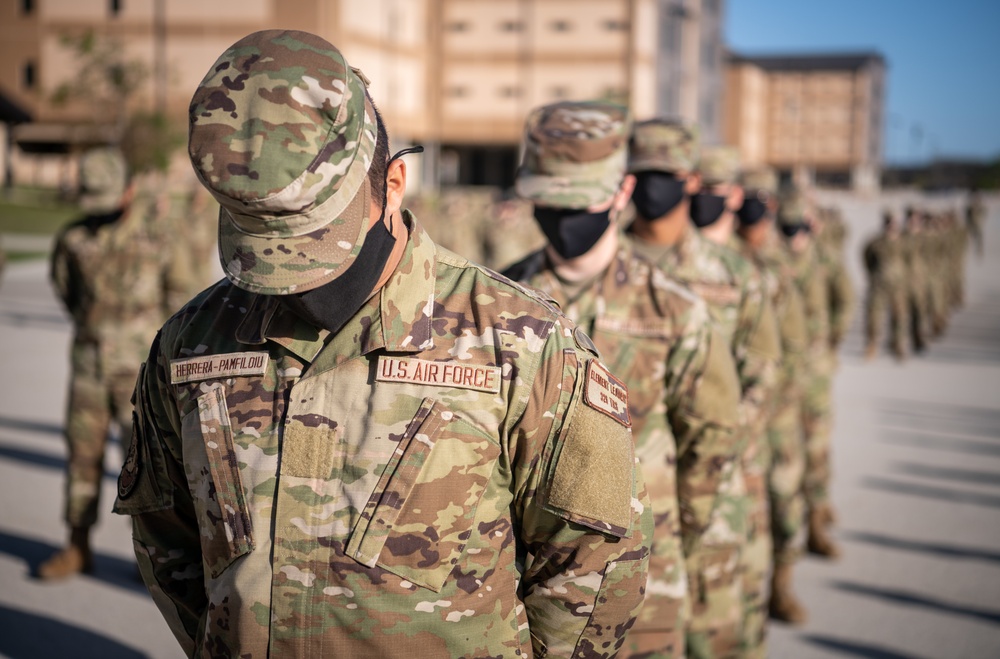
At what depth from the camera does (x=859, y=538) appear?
6328 mm

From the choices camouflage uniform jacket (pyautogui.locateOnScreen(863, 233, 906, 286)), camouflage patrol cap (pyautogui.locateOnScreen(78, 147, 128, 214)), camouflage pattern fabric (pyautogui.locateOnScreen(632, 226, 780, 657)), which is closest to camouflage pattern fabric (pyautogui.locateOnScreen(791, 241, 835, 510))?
camouflage pattern fabric (pyautogui.locateOnScreen(632, 226, 780, 657))

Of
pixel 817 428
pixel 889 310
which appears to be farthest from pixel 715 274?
pixel 889 310

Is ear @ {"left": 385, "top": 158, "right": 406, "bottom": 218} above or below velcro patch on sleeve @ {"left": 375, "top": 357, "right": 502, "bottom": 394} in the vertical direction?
above

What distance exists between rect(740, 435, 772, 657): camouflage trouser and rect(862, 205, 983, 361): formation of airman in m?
10.1

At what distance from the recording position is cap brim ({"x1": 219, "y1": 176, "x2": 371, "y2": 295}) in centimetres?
160

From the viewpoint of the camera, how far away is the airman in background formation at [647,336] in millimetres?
2936

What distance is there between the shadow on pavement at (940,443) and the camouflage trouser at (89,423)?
22.0 feet

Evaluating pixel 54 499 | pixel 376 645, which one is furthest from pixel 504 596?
pixel 54 499

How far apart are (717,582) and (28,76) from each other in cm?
5010

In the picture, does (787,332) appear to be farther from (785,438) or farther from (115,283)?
(115,283)

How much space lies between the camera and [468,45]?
51.0 metres

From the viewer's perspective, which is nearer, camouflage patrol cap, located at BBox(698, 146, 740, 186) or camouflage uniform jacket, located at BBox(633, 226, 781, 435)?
camouflage uniform jacket, located at BBox(633, 226, 781, 435)

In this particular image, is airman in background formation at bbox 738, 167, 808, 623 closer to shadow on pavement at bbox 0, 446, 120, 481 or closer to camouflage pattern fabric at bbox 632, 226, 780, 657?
camouflage pattern fabric at bbox 632, 226, 780, 657

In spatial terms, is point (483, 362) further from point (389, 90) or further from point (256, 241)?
point (389, 90)
